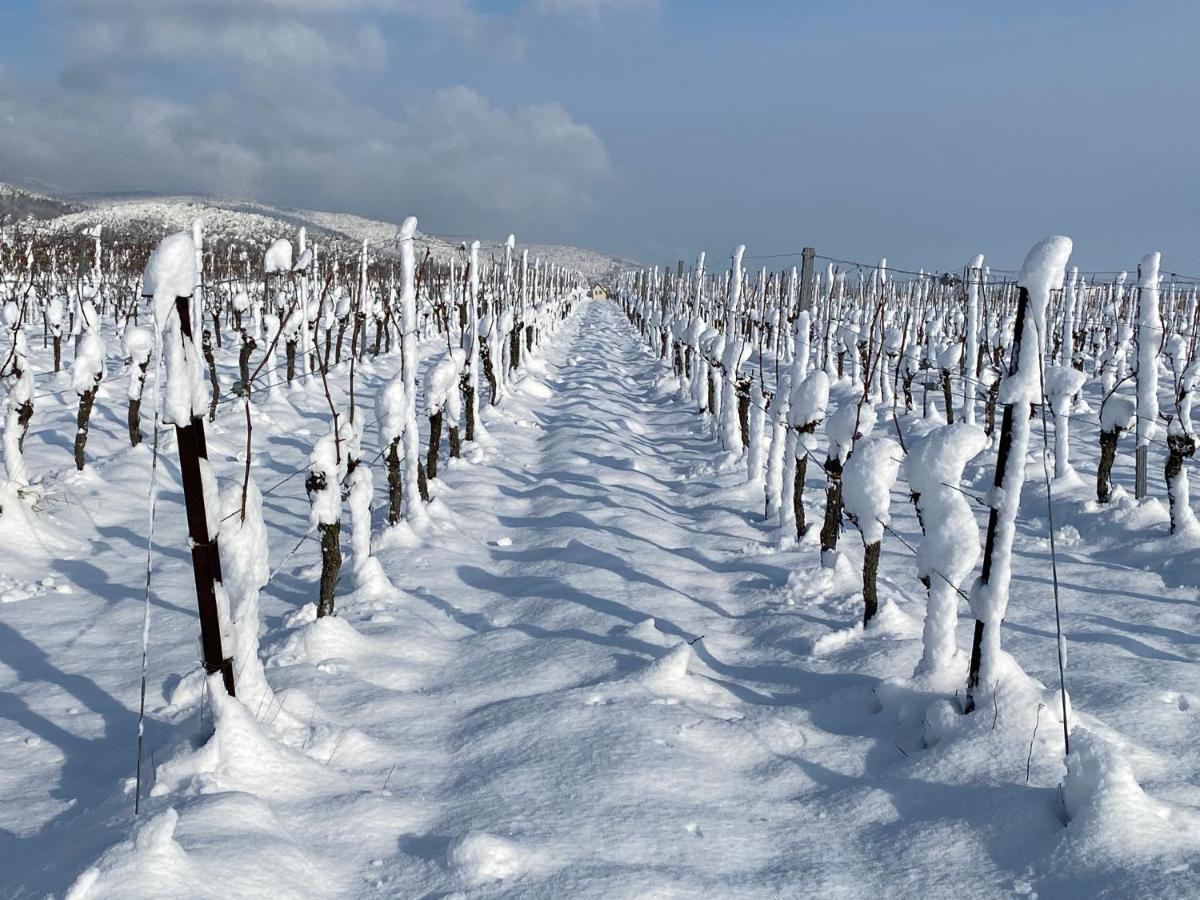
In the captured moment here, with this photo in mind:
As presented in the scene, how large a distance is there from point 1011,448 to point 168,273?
399 cm

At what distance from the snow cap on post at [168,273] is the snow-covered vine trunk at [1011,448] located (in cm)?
376

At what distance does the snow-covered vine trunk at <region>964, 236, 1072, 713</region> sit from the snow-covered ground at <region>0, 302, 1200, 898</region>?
0.20 meters

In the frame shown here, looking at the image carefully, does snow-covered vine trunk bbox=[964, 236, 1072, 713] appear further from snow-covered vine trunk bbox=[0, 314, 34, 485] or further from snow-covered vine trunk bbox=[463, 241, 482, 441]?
snow-covered vine trunk bbox=[463, 241, 482, 441]

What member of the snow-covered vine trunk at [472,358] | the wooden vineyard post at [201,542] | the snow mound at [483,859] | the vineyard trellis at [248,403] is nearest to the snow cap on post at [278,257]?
the vineyard trellis at [248,403]

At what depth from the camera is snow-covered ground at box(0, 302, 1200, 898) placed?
325 cm

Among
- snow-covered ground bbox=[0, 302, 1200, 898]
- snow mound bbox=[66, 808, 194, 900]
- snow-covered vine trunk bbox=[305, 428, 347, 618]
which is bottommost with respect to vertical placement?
snow-covered ground bbox=[0, 302, 1200, 898]

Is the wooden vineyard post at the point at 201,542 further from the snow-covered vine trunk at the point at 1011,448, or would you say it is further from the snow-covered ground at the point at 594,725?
the snow-covered vine trunk at the point at 1011,448

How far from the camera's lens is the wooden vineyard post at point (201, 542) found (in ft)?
12.3

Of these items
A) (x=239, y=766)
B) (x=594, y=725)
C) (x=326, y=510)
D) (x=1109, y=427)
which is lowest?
(x=594, y=725)

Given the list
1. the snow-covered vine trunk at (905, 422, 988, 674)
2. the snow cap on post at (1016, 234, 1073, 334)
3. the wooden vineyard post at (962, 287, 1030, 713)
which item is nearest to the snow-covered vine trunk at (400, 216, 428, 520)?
the snow-covered vine trunk at (905, 422, 988, 674)

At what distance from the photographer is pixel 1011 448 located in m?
4.27

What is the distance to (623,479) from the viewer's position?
11.2m

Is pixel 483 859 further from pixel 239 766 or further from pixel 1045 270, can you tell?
pixel 1045 270

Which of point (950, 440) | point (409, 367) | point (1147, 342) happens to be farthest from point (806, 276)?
point (950, 440)
